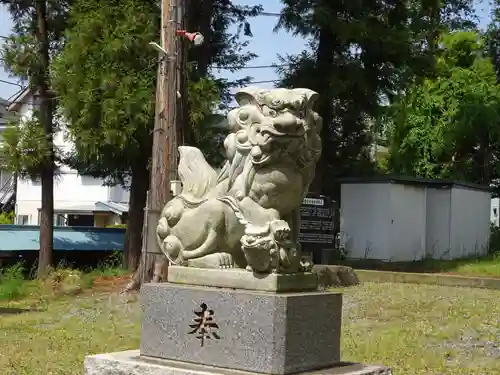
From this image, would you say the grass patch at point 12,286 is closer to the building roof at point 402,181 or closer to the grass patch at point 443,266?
the grass patch at point 443,266

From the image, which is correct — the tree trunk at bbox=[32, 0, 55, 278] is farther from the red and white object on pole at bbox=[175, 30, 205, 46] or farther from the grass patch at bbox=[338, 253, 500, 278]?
the grass patch at bbox=[338, 253, 500, 278]

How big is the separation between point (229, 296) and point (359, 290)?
323 inches

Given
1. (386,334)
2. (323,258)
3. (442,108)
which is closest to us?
(386,334)

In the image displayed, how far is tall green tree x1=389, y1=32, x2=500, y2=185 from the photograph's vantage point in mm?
23516

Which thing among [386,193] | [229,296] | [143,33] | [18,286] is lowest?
[18,286]

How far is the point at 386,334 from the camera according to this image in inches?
375

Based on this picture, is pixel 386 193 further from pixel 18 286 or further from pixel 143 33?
pixel 18 286

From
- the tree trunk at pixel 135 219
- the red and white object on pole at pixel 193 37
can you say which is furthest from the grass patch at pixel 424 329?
the tree trunk at pixel 135 219

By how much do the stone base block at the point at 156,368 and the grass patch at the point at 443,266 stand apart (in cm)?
1070

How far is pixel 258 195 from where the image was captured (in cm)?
543

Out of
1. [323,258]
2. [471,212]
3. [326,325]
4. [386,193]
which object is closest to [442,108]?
[471,212]

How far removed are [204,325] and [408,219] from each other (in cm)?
1365

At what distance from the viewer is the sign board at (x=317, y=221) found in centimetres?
1612

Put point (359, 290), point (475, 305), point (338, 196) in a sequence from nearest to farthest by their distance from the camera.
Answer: point (475, 305) → point (359, 290) → point (338, 196)
